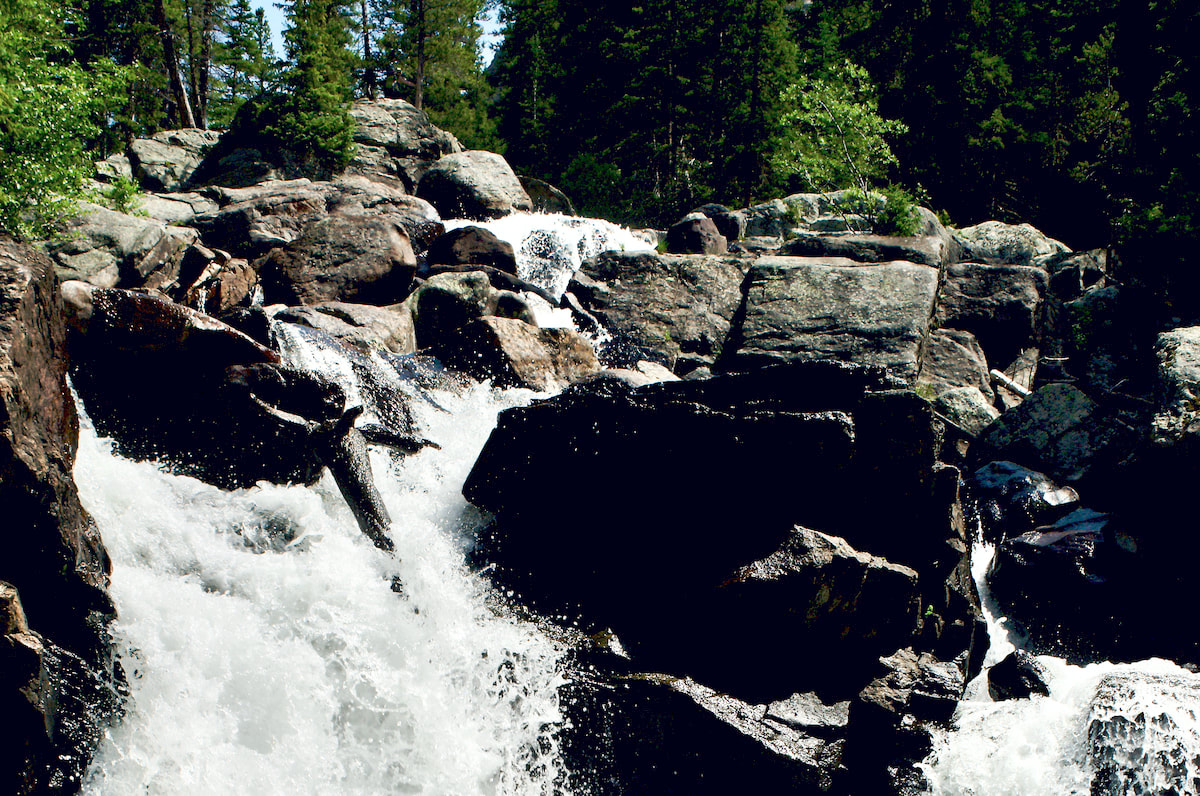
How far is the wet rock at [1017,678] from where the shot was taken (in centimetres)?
680

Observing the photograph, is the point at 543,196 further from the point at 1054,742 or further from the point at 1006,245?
the point at 1054,742

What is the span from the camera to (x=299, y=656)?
238 inches

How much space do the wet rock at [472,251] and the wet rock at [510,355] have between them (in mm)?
4119

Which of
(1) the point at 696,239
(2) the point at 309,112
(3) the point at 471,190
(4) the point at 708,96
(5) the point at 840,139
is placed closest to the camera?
(5) the point at 840,139

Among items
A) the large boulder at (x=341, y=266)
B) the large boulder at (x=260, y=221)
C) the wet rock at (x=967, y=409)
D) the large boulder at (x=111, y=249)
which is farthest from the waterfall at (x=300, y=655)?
the large boulder at (x=260, y=221)

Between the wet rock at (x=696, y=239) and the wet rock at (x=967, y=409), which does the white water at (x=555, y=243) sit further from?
the wet rock at (x=967, y=409)

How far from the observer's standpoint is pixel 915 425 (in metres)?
6.91

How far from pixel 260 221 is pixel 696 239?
9.73m

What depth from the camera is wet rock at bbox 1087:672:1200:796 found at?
5785 millimetres

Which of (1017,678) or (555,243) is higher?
(555,243)

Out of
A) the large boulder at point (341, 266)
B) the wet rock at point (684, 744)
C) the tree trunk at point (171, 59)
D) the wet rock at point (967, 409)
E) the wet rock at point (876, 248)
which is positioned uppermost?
the tree trunk at point (171, 59)

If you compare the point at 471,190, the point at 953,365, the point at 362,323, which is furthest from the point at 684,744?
the point at 471,190

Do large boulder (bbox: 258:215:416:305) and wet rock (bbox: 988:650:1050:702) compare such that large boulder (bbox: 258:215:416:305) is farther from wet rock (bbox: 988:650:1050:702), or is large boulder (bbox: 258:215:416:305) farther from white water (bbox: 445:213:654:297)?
wet rock (bbox: 988:650:1050:702)

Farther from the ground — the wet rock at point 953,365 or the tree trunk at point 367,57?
the tree trunk at point 367,57
